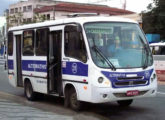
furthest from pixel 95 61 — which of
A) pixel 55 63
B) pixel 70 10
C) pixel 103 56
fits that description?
pixel 70 10

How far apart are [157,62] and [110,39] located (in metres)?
11.2

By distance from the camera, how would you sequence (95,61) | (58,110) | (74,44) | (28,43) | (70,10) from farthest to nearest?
1. (70,10)
2. (28,43)
3. (58,110)
4. (74,44)
5. (95,61)

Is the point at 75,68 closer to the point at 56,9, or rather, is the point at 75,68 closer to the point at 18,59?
the point at 18,59

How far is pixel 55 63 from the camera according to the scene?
11461 mm

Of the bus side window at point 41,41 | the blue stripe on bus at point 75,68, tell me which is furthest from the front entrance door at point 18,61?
the blue stripe on bus at point 75,68

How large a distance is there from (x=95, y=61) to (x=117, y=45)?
85cm

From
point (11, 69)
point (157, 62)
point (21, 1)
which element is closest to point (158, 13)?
point (157, 62)

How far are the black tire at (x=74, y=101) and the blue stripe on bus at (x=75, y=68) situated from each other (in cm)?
54

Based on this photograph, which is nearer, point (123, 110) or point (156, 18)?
point (123, 110)

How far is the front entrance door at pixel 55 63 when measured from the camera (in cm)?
1120

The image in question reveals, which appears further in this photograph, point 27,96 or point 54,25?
point 27,96

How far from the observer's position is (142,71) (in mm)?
9922

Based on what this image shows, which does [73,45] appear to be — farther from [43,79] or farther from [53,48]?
[43,79]

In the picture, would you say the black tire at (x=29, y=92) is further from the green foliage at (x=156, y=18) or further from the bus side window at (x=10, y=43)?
the green foliage at (x=156, y=18)
